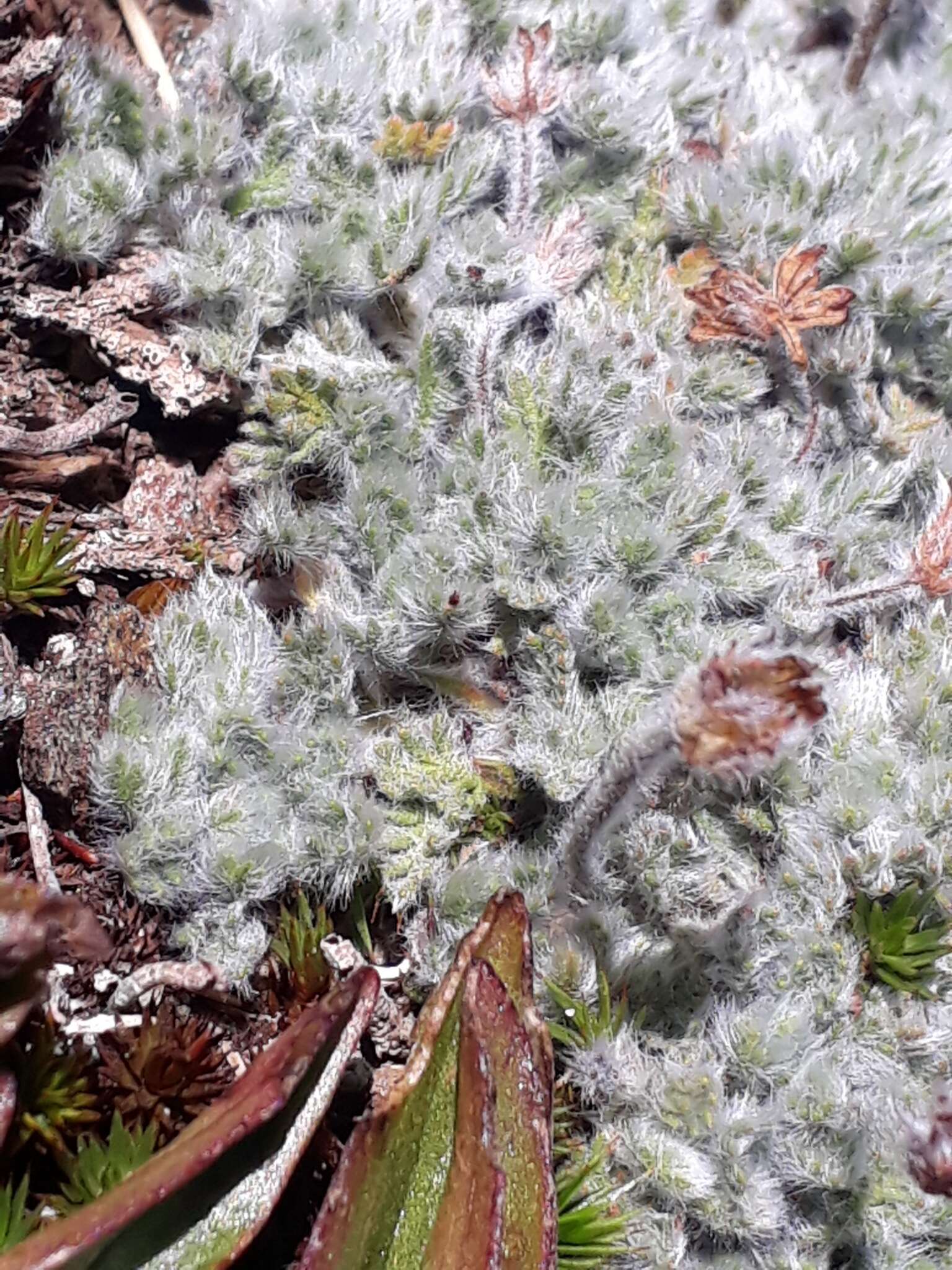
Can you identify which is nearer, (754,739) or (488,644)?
(754,739)

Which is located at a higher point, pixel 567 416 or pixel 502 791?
pixel 567 416

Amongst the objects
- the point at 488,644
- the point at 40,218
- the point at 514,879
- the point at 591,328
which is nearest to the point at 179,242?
the point at 40,218

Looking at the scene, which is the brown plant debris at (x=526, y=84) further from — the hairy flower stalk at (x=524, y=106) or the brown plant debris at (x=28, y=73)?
the brown plant debris at (x=28, y=73)

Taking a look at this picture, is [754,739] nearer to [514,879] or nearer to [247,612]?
[514,879]

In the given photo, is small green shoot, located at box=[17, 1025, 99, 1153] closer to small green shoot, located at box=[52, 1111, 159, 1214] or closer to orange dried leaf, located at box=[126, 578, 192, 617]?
small green shoot, located at box=[52, 1111, 159, 1214]

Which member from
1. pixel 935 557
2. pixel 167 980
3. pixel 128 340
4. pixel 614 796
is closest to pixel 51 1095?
pixel 167 980
